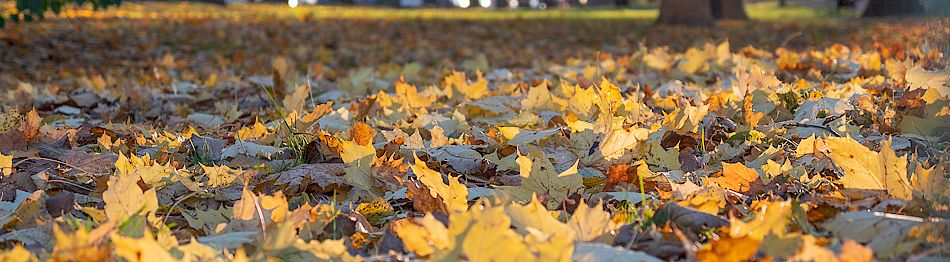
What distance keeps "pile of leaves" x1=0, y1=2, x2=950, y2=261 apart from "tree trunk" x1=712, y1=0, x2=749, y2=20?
1587 centimetres

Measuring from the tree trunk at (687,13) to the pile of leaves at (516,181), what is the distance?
11.3 m

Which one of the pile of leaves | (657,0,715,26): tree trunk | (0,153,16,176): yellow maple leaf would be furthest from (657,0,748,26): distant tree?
(0,153,16,176): yellow maple leaf

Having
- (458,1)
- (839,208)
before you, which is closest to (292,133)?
(839,208)

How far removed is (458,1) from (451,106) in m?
39.9

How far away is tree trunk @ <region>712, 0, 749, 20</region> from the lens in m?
19.3

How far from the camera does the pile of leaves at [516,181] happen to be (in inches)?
61.1

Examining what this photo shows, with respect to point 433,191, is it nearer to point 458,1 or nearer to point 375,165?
point 375,165

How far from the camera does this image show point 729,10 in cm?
1948

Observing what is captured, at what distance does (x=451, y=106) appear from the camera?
3834mm

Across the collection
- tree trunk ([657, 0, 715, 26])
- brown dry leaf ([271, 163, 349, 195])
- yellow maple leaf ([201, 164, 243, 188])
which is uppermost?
yellow maple leaf ([201, 164, 243, 188])

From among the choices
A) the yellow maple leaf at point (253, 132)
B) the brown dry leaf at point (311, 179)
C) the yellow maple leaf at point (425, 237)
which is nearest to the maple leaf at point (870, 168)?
the yellow maple leaf at point (425, 237)

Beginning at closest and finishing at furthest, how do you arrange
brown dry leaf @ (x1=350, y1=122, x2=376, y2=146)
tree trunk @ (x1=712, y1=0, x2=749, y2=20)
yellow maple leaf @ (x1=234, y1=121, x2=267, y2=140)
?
1. brown dry leaf @ (x1=350, y1=122, x2=376, y2=146)
2. yellow maple leaf @ (x1=234, y1=121, x2=267, y2=140)
3. tree trunk @ (x1=712, y1=0, x2=749, y2=20)

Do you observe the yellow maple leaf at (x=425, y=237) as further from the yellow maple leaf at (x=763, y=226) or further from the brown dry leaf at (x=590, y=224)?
the yellow maple leaf at (x=763, y=226)

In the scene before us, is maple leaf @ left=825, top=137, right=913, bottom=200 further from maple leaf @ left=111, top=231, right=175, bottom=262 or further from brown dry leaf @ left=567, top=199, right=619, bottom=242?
maple leaf @ left=111, top=231, right=175, bottom=262
